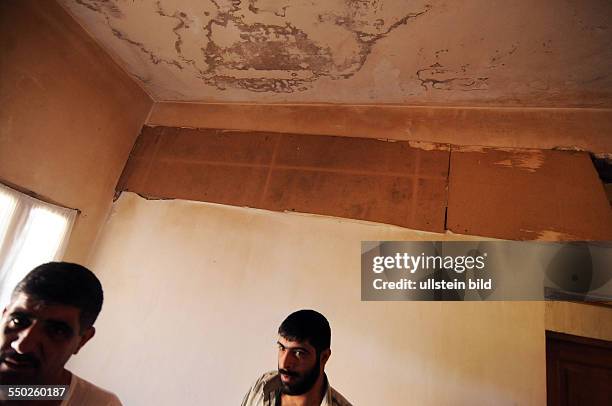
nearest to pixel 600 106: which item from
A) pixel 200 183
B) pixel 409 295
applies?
pixel 409 295

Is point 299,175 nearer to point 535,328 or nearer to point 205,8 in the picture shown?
point 205,8

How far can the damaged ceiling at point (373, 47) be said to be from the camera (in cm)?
173

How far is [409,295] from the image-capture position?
1.90 m

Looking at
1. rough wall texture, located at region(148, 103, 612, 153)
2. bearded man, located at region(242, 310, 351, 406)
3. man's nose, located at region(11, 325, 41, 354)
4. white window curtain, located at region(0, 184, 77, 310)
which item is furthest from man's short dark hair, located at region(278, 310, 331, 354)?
white window curtain, located at region(0, 184, 77, 310)

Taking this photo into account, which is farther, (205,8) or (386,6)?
(205,8)

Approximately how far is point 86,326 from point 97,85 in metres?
1.79

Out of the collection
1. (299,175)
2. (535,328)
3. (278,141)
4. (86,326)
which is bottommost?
(86,326)

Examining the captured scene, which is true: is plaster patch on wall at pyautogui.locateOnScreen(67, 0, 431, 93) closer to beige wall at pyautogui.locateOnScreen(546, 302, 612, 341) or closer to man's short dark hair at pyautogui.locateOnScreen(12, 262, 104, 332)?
man's short dark hair at pyautogui.locateOnScreen(12, 262, 104, 332)

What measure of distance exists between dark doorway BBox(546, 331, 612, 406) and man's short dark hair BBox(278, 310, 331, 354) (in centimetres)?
115

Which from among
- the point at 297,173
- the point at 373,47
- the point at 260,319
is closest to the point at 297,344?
the point at 260,319

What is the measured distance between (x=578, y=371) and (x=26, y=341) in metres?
2.27

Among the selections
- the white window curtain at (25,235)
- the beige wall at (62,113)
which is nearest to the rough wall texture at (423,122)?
the beige wall at (62,113)

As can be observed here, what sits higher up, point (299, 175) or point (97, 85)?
point (97, 85)

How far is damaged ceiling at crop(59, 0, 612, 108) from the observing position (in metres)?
1.73
